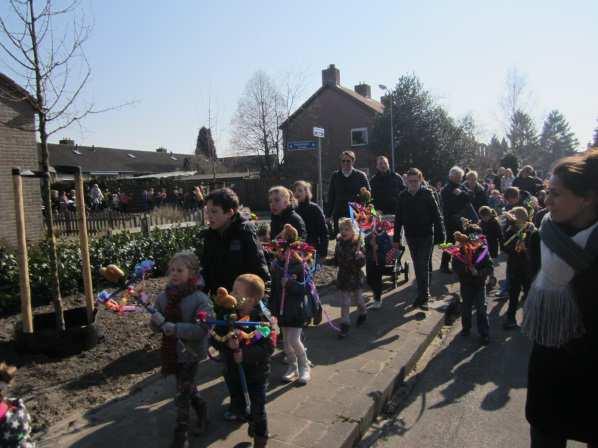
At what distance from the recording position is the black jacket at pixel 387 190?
870cm

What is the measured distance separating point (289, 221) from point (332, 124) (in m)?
33.6

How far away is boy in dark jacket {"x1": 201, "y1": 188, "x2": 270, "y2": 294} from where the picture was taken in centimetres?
383

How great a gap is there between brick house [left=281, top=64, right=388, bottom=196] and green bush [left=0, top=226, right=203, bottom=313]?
25.9m

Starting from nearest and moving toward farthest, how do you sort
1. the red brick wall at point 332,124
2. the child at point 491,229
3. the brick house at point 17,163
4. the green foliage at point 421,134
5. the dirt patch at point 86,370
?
the dirt patch at point 86,370, the child at point 491,229, the brick house at point 17,163, the green foliage at point 421,134, the red brick wall at point 332,124

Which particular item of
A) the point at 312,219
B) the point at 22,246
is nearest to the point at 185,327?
the point at 22,246

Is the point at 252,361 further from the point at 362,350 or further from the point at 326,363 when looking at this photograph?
the point at 362,350

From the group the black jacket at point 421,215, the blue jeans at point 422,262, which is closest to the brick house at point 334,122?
the black jacket at point 421,215

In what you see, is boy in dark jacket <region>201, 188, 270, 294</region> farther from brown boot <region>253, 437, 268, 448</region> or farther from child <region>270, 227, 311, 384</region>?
brown boot <region>253, 437, 268, 448</region>

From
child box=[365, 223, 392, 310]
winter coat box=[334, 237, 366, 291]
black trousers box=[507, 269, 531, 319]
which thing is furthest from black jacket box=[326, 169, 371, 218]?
black trousers box=[507, 269, 531, 319]

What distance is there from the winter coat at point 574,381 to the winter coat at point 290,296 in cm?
215

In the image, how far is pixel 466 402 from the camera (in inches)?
166

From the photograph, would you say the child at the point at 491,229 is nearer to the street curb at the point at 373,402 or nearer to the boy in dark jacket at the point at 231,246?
the street curb at the point at 373,402

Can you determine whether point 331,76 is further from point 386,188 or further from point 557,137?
point 557,137

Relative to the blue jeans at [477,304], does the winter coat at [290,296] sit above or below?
above
